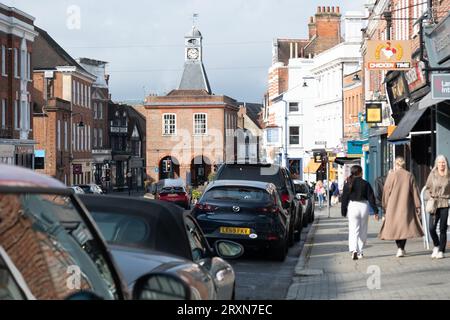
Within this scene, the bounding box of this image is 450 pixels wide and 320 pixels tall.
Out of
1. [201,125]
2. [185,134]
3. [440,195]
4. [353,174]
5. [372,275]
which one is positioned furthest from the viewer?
[201,125]

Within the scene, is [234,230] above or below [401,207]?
below

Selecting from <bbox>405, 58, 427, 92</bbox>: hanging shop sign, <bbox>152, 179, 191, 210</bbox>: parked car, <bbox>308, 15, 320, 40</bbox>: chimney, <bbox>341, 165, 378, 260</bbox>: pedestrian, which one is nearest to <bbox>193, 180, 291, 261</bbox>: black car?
<bbox>341, 165, 378, 260</bbox>: pedestrian

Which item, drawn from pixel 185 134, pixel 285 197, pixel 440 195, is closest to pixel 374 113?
pixel 285 197

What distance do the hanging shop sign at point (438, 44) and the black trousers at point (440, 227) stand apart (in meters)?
4.36

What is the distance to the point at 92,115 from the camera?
91875 millimetres

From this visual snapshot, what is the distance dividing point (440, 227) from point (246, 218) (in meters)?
3.68

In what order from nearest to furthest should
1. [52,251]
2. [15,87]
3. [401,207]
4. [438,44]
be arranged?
1. [52,251]
2. [401,207]
3. [438,44]
4. [15,87]

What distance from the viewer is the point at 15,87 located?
2266 inches

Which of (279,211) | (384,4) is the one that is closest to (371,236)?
(279,211)

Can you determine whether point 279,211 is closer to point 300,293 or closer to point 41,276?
point 300,293

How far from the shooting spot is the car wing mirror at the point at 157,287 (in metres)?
3.56

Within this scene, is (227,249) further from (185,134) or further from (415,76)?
(185,134)
